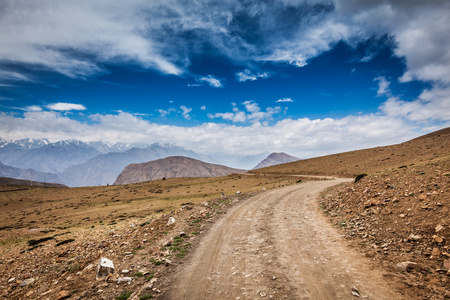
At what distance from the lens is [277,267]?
8.64m

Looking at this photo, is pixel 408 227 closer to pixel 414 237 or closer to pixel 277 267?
pixel 414 237

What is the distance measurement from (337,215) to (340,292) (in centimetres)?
1019

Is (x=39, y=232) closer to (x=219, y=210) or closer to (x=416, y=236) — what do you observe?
(x=219, y=210)

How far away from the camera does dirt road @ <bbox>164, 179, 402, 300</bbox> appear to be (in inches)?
276

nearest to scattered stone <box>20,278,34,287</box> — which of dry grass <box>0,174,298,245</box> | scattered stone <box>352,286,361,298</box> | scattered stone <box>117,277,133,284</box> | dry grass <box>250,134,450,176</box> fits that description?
scattered stone <box>117,277,133,284</box>

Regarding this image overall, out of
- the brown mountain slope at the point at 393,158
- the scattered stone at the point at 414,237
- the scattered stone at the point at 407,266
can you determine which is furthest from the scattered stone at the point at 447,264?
the brown mountain slope at the point at 393,158

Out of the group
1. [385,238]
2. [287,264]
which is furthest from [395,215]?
[287,264]

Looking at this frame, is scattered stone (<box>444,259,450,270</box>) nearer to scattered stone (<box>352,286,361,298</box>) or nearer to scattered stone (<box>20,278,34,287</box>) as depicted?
scattered stone (<box>352,286,361,298</box>)

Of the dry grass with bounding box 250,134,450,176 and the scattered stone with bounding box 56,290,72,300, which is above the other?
the dry grass with bounding box 250,134,450,176

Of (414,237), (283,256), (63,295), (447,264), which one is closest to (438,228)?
(414,237)

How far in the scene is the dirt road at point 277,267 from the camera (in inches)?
276

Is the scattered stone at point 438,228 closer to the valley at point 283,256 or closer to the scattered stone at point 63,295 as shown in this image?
the valley at point 283,256

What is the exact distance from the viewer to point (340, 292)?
22.2 feet

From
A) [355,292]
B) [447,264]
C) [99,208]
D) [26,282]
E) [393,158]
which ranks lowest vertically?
[99,208]
